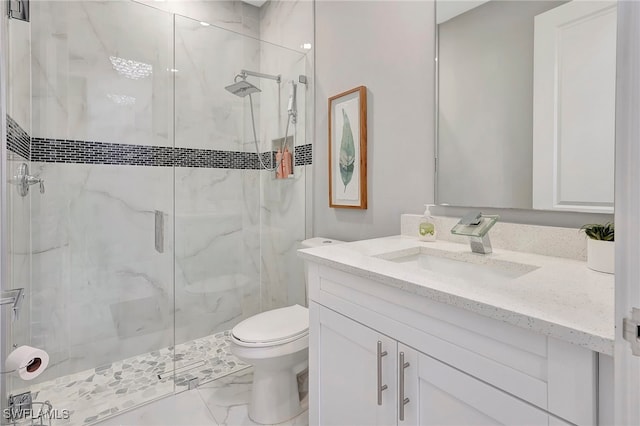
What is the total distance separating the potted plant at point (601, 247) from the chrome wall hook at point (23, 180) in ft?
6.79

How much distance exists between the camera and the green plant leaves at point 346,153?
6.48ft

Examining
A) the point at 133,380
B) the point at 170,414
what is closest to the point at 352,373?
the point at 170,414

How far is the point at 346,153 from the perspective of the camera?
78.9 inches

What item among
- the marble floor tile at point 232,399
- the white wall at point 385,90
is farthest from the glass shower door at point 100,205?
the white wall at point 385,90

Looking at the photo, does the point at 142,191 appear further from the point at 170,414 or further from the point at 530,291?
the point at 530,291

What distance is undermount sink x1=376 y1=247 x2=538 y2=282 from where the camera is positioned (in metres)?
1.10

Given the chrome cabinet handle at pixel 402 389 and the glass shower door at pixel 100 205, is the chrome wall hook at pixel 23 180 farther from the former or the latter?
the chrome cabinet handle at pixel 402 389

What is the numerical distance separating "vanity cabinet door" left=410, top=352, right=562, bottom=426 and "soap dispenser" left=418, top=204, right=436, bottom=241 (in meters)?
0.68

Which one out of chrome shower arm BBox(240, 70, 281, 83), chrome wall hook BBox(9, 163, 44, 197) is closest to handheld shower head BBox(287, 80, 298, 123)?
chrome shower arm BBox(240, 70, 281, 83)

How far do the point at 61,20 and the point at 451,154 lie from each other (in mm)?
2194

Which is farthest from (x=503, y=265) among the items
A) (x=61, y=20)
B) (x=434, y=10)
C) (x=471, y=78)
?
(x=61, y=20)

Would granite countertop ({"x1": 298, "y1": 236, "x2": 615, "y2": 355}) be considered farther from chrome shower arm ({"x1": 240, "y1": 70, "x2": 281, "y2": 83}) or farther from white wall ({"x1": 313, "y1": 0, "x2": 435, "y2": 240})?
chrome shower arm ({"x1": 240, "y1": 70, "x2": 281, "y2": 83})

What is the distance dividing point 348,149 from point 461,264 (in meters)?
1.00

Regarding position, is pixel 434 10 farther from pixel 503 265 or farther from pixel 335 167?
pixel 503 265
